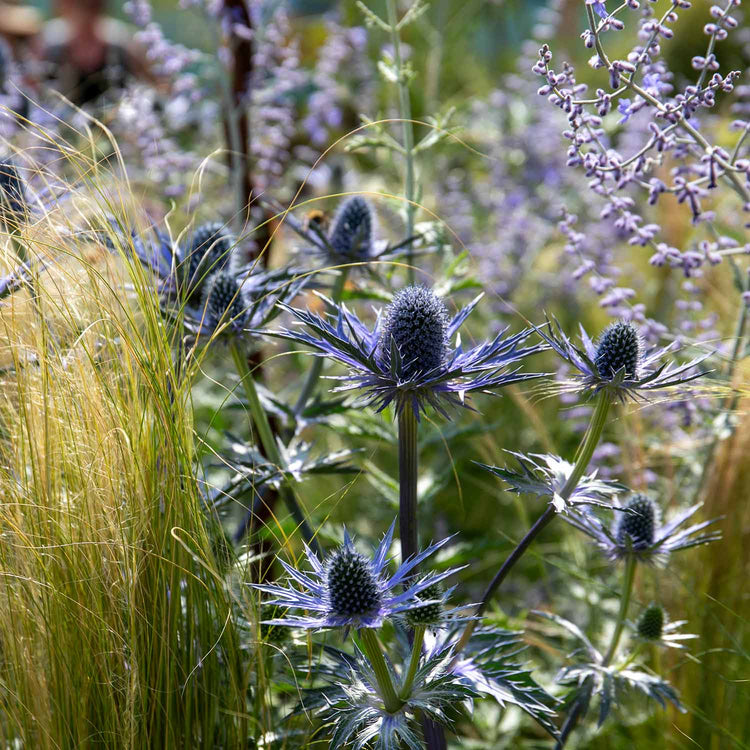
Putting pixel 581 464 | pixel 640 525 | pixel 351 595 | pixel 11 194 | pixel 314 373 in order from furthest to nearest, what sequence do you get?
pixel 314 373
pixel 11 194
pixel 640 525
pixel 581 464
pixel 351 595

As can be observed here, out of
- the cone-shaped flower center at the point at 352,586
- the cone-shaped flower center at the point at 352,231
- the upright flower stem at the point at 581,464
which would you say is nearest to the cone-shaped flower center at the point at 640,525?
the upright flower stem at the point at 581,464

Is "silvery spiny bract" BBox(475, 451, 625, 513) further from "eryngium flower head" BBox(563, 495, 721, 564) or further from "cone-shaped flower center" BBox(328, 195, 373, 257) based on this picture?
"cone-shaped flower center" BBox(328, 195, 373, 257)

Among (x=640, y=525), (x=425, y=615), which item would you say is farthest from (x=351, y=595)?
(x=640, y=525)

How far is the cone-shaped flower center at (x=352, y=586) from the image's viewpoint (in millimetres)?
1224

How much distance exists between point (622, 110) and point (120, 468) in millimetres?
1185

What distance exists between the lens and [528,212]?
4.00 m

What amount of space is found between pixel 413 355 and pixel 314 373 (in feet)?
2.16

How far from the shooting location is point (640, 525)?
1.65m

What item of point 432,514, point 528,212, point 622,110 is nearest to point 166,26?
point 528,212

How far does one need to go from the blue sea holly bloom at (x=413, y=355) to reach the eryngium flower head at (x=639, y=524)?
501 mm

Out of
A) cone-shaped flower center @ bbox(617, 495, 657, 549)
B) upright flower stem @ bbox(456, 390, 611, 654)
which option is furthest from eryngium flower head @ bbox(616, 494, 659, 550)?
upright flower stem @ bbox(456, 390, 611, 654)

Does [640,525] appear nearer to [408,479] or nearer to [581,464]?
[581,464]

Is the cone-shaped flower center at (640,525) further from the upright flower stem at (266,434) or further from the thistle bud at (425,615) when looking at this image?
the upright flower stem at (266,434)

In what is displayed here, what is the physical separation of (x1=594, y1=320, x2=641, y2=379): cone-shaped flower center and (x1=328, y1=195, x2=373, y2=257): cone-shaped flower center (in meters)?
0.86
